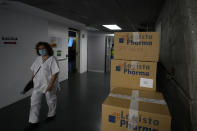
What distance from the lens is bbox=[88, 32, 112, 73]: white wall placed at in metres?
7.61

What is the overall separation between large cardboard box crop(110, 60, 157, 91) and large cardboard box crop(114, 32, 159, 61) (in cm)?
8

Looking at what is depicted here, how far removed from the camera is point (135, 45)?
1.35 metres

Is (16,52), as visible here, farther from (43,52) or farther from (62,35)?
(62,35)

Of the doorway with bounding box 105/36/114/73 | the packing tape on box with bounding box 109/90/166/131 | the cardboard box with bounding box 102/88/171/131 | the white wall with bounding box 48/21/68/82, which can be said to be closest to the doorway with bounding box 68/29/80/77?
the white wall with bounding box 48/21/68/82

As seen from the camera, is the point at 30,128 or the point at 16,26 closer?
the point at 30,128

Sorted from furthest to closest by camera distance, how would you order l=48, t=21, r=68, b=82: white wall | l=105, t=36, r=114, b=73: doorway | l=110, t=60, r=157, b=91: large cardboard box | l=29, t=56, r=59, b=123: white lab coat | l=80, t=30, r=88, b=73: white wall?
l=105, t=36, r=114, b=73: doorway < l=80, t=30, r=88, b=73: white wall < l=48, t=21, r=68, b=82: white wall < l=29, t=56, r=59, b=123: white lab coat < l=110, t=60, r=157, b=91: large cardboard box

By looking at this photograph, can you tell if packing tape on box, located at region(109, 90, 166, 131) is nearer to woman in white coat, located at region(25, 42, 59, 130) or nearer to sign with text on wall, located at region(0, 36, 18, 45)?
woman in white coat, located at region(25, 42, 59, 130)

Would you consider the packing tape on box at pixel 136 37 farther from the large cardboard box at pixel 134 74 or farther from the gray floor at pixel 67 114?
the gray floor at pixel 67 114

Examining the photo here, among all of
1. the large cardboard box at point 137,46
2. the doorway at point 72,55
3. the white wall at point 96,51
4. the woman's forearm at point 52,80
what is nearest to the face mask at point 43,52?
the woman's forearm at point 52,80

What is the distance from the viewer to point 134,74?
131 centimetres

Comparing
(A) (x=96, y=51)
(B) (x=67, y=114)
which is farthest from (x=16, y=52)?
(A) (x=96, y=51)

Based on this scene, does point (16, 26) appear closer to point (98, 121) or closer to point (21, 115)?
point (21, 115)

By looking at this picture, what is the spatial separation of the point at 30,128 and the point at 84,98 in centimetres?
155

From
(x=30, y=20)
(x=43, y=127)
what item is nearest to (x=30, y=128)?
(x=43, y=127)
